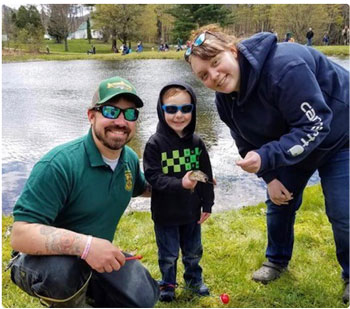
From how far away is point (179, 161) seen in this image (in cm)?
258

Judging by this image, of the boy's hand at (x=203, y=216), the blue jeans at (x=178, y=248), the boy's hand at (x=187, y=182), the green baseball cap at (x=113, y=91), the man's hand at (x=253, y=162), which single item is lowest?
the blue jeans at (x=178, y=248)

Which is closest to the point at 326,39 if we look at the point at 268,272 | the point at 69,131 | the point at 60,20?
the point at 60,20

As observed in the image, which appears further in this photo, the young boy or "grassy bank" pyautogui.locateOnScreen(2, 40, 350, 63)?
"grassy bank" pyautogui.locateOnScreen(2, 40, 350, 63)

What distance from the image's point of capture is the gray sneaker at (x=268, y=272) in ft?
9.32

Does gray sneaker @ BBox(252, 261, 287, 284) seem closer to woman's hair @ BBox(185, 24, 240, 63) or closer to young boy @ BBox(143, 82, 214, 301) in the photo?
young boy @ BBox(143, 82, 214, 301)

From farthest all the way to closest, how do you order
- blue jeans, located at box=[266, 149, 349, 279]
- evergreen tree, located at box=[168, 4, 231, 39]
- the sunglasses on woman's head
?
evergreen tree, located at box=[168, 4, 231, 39]
blue jeans, located at box=[266, 149, 349, 279]
the sunglasses on woman's head

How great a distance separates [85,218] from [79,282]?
1.08 feet

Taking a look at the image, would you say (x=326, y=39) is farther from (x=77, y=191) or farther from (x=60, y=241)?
(x=60, y=241)

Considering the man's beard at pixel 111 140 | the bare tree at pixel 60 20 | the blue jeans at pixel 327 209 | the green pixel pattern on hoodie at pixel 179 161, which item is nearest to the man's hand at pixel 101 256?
the man's beard at pixel 111 140

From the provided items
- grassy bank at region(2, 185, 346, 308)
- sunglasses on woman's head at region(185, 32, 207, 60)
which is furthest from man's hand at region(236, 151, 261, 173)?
grassy bank at region(2, 185, 346, 308)

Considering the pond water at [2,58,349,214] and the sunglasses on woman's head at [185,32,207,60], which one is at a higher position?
the sunglasses on woman's head at [185,32,207,60]

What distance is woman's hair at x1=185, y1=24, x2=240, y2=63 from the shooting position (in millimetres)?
2123

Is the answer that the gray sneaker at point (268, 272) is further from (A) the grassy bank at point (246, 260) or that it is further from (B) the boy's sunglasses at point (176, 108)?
(B) the boy's sunglasses at point (176, 108)

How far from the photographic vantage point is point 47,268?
6.49 ft
